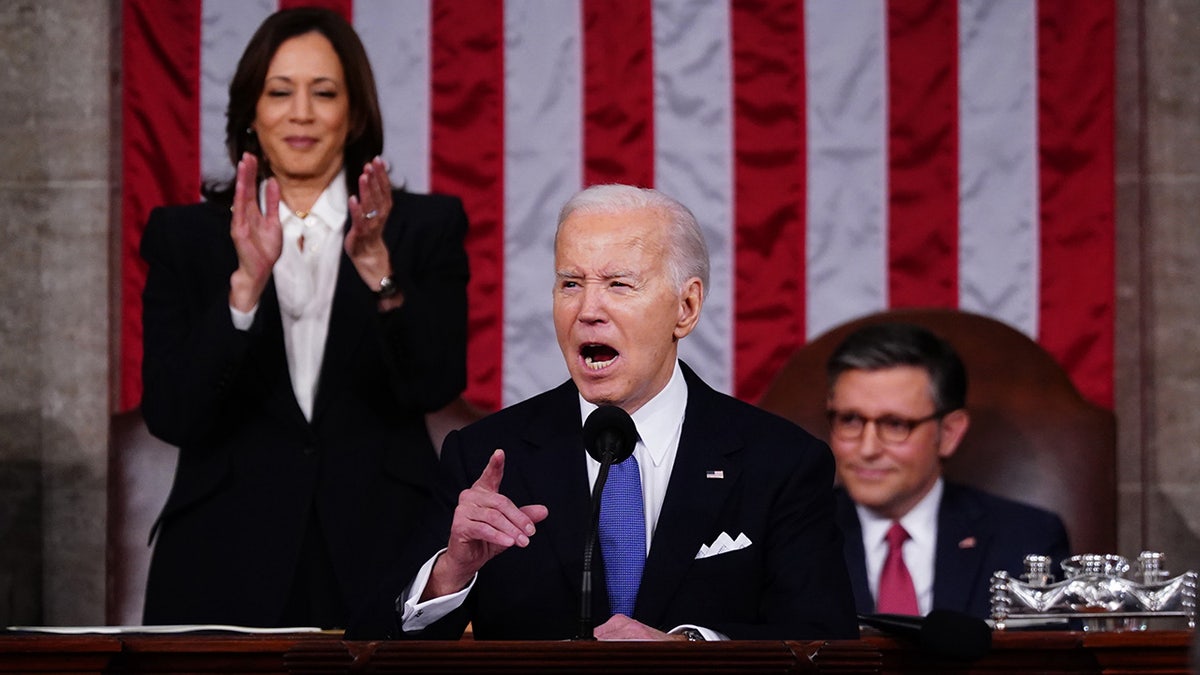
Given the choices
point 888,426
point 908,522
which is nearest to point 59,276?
point 888,426

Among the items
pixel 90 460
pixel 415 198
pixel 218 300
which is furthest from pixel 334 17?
pixel 90 460

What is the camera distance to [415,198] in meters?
3.81

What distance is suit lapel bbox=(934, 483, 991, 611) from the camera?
3.92 metres

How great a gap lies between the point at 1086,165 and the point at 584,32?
1507mm

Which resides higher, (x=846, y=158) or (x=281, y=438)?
(x=846, y=158)

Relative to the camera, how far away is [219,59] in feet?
15.6

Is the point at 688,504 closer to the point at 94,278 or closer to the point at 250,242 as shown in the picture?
the point at 250,242

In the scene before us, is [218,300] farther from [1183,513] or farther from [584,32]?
[1183,513]

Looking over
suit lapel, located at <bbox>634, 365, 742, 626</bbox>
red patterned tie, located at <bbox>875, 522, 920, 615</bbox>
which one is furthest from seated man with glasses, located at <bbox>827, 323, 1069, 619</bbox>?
suit lapel, located at <bbox>634, 365, 742, 626</bbox>

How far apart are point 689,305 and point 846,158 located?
7.25 feet

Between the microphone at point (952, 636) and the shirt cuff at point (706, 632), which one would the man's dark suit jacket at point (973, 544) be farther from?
the shirt cuff at point (706, 632)

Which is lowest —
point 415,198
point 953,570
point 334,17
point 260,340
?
point 953,570

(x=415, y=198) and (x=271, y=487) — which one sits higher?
(x=415, y=198)

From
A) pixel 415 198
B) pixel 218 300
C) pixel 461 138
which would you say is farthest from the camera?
pixel 461 138
